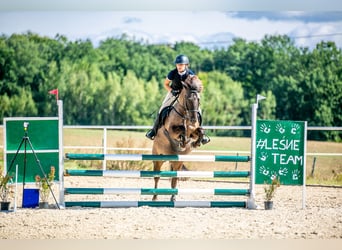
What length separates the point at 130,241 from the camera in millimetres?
4840

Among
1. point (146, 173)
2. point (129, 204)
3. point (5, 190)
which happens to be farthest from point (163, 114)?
point (5, 190)

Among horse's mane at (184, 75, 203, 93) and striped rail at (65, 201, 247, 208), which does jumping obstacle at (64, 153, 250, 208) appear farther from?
horse's mane at (184, 75, 203, 93)

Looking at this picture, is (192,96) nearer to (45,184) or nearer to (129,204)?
(129,204)

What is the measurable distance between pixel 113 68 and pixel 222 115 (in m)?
2.91

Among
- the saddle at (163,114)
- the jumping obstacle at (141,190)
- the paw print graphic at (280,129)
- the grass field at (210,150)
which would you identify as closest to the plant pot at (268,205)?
the jumping obstacle at (141,190)

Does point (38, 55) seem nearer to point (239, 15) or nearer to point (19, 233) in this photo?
point (239, 15)

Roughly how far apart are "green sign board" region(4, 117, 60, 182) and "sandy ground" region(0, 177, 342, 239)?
0.35 metres

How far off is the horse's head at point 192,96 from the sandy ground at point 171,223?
792 millimetres

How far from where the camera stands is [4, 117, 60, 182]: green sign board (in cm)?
557

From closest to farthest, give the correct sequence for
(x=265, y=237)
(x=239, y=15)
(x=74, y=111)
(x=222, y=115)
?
(x=265, y=237), (x=239, y=15), (x=74, y=111), (x=222, y=115)

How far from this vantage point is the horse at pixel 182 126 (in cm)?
544

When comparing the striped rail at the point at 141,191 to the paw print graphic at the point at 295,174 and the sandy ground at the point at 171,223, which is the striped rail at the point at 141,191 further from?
the paw print graphic at the point at 295,174

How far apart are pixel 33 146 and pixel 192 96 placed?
141 centimetres

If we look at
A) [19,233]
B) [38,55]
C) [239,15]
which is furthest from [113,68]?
[19,233]
